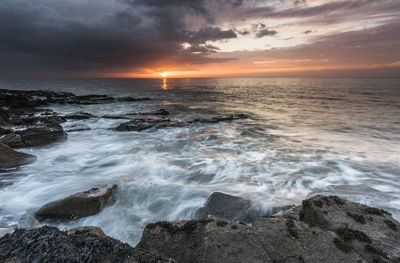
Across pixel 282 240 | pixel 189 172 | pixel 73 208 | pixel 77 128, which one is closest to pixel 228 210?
pixel 282 240

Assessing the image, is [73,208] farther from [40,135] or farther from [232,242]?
[40,135]

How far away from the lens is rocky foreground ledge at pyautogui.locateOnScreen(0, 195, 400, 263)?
228 centimetres

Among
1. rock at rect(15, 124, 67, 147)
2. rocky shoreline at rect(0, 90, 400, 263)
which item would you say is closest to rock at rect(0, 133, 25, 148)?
rock at rect(15, 124, 67, 147)

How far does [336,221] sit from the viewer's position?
3285 millimetres

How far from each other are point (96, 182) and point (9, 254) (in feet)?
17.2

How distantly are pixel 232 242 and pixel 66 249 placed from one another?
1.91m

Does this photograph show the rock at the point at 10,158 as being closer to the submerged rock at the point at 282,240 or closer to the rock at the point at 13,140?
the rock at the point at 13,140

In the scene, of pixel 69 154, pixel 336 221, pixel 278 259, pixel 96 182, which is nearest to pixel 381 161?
pixel 336 221

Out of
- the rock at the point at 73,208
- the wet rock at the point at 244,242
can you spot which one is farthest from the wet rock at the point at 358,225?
the rock at the point at 73,208

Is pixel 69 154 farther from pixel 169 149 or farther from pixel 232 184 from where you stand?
pixel 232 184

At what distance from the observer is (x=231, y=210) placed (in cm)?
469

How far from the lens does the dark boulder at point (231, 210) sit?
455cm

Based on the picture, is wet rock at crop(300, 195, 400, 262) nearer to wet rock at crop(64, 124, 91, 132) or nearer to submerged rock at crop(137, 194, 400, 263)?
submerged rock at crop(137, 194, 400, 263)

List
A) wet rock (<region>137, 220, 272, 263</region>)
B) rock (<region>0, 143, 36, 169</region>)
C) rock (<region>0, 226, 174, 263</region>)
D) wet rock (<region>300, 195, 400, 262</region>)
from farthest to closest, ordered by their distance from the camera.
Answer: rock (<region>0, 143, 36, 169</region>)
wet rock (<region>300, 195, 400, 262</region>)
wet rock (<region>137, 220, 272, 263</region>)
rock (<region>0, 226, 174, 263</region>)
